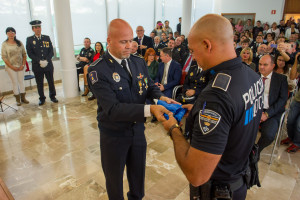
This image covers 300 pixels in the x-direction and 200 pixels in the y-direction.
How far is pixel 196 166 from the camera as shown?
92 centimetres

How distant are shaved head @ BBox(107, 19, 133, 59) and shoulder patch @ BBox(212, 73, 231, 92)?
0.78 metres

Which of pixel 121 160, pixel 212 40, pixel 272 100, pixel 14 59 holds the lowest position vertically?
pixel 121 160

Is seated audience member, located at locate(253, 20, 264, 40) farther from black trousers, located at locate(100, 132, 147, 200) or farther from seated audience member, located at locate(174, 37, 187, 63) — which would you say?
black trousers, located at locate(100, 132, 147, 200)

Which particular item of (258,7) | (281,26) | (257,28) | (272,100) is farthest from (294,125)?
(258,7)

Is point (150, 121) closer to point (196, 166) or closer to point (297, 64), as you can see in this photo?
point (297, 64)

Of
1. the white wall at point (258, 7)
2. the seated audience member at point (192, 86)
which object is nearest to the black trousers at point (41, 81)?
the seated audience member at point (192, 86)

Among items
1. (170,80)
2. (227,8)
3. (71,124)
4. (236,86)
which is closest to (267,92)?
(170,80)

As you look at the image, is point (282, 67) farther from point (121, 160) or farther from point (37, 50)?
point (37, 50)

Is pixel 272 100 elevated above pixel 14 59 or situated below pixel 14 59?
below

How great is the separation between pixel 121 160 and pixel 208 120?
971mm

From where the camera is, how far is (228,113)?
89 centimetres

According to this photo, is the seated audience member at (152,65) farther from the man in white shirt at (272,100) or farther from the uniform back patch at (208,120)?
the uniform back patch at (208,120)

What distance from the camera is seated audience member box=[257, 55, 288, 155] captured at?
2754 millimetres

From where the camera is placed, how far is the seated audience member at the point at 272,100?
2.75 m
